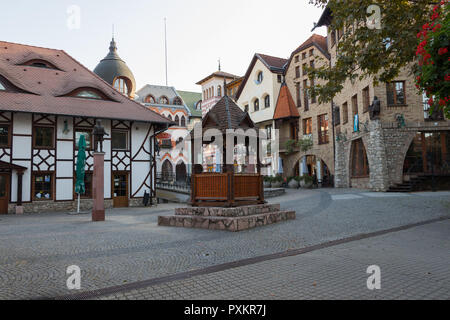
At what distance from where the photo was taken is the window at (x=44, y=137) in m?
18.5

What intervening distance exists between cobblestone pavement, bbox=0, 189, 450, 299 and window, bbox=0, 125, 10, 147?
9.43 meters

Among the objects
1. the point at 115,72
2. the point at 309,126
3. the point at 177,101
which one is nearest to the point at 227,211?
the point at 309,126

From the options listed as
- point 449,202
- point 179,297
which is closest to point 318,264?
point 179,297

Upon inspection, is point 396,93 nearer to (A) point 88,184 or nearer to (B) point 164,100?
(A) point 88,184

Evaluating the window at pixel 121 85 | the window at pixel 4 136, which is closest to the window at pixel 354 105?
the window at pixel 4 136

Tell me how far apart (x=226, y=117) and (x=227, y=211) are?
2.91m

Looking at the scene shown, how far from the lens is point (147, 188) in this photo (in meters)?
21.4

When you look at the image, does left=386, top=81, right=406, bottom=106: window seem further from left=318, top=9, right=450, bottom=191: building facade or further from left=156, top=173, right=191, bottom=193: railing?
left=156, top=173, right=191, bottom=193: railing

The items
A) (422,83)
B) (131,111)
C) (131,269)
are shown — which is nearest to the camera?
(131,269)

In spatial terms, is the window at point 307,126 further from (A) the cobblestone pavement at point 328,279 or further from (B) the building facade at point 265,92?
(A) the cobblestone pavement at point 328,279

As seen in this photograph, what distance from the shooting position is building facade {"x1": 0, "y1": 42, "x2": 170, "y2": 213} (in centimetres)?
1769

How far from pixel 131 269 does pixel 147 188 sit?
53.9ft

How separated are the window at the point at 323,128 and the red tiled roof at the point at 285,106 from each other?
283cm

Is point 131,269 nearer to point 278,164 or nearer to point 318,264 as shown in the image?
point 318,264
